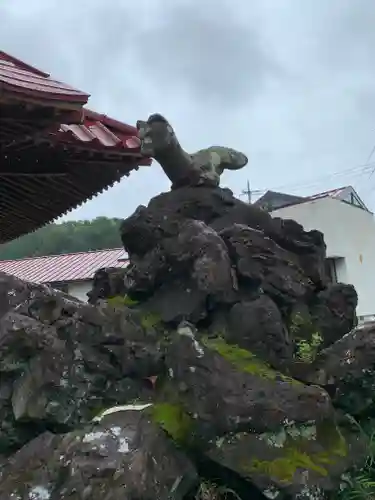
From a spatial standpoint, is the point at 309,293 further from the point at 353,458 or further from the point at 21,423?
the point at 21,423

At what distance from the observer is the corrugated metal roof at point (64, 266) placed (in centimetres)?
2045

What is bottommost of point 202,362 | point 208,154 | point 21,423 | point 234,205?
point 21,423

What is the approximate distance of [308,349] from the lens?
352cm

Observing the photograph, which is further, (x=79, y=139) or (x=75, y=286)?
(x=75, y=286)

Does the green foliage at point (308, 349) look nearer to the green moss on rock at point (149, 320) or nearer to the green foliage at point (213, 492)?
the green moss on rock at point (149, 320)

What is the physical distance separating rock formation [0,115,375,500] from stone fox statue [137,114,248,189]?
0.46 ft

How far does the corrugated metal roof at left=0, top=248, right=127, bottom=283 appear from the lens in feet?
67.1

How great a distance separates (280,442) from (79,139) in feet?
8.77

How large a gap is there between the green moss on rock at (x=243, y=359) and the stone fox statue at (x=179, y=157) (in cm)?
109

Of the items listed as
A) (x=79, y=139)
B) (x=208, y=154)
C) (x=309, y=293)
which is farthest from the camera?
(x=79, y=139)

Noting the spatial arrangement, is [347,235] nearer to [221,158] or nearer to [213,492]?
[221,158]

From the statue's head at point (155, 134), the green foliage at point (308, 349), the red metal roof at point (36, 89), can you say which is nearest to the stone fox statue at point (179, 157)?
the statue's head at point (155, 134)

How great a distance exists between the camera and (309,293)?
3.70 meters

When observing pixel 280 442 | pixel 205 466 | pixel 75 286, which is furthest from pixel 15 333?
pixel 75 286
